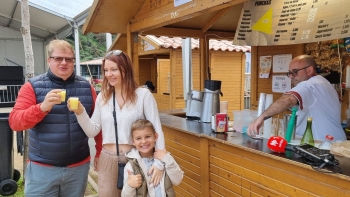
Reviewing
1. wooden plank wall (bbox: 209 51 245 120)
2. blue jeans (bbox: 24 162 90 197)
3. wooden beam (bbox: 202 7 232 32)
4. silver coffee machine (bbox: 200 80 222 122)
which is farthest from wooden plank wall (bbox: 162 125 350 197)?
wooden plank wall (bbox: 209 51 245 120)

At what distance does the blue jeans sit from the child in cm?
57

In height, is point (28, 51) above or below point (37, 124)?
above

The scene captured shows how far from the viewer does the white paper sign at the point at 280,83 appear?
4.91 meters

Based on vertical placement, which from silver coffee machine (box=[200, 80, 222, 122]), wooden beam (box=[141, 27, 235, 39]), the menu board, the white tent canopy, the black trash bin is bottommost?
the black trash bin

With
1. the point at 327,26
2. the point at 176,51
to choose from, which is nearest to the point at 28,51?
the point at 327,26

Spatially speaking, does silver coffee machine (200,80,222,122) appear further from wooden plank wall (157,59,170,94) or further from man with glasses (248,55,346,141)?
wooden plank wall (157,59,170,94)

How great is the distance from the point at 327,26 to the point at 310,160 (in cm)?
185

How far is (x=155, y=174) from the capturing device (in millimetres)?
2029

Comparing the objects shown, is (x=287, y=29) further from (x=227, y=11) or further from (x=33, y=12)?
(x=33, y=12)

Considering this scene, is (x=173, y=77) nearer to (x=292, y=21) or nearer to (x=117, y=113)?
(x=292, y=21)

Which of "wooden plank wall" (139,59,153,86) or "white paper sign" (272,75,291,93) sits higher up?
"wooden plank wall" (139,59,153,86)

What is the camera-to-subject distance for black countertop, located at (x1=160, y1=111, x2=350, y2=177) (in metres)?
1.97

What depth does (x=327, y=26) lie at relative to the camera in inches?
123

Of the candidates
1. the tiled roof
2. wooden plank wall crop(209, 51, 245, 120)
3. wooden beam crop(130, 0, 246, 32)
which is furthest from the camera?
wooden plank wall crop(209, 51, 245, 120)
